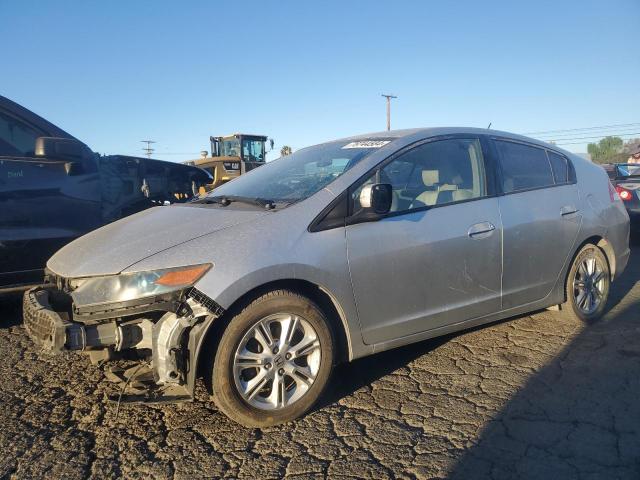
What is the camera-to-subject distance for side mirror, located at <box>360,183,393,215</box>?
117 inches

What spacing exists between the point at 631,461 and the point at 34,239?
4477mm

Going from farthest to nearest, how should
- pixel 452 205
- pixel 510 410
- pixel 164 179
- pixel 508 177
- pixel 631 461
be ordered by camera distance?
pixel 164 179 → pixel 508 177 → pixel 452 205 → pixel 510 410 → pixel 631 461

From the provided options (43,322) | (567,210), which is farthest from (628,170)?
(43,322)

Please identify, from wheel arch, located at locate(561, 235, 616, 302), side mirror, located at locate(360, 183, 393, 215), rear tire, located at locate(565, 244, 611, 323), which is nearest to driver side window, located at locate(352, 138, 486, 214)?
side mirror, located at locate(360, 183, 393, 215)

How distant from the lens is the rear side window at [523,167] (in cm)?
390

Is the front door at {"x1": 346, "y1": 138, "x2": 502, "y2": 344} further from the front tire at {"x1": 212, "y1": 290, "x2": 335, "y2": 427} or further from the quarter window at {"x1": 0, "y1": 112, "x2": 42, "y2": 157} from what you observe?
the quarter window at {"x1": 0, "y1": 112, "x2": 42, "y2": 157}

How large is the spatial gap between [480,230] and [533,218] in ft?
1.98

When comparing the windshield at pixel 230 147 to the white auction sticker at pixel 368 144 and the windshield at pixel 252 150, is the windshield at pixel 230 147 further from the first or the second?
the white auction sticker at pixel 368 144

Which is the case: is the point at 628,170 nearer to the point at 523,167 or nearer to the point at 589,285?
the point at 589,285

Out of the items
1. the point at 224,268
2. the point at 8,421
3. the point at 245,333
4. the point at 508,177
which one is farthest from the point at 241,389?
the point at 508,177

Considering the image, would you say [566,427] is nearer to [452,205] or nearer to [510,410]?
[510,410]

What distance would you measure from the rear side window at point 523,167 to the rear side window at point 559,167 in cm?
6

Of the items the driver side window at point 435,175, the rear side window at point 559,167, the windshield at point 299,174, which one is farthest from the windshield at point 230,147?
the driver side window at point 435,175

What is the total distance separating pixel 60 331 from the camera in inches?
99.3
